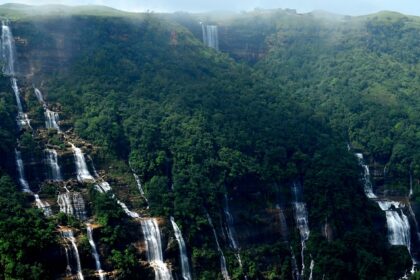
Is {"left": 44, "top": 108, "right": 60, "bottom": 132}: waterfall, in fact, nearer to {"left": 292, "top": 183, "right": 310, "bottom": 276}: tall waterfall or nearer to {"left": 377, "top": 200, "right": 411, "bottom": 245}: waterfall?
{"left": 292, "top": 183, "right": 310, "bottom": 276}: tall waterfall

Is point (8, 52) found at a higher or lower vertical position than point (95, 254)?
higher

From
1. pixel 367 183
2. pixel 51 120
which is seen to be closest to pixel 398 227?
pixel 367 183

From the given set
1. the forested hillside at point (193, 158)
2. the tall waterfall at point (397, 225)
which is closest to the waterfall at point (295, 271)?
the forested hillside at point (193, 158)

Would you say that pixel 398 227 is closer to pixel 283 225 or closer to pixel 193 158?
pixel 283 225

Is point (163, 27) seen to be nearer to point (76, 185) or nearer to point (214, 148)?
point (214, 148)

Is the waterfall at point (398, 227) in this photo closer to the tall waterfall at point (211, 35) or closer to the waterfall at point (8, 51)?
the tall waterfall at point (211, 35)
